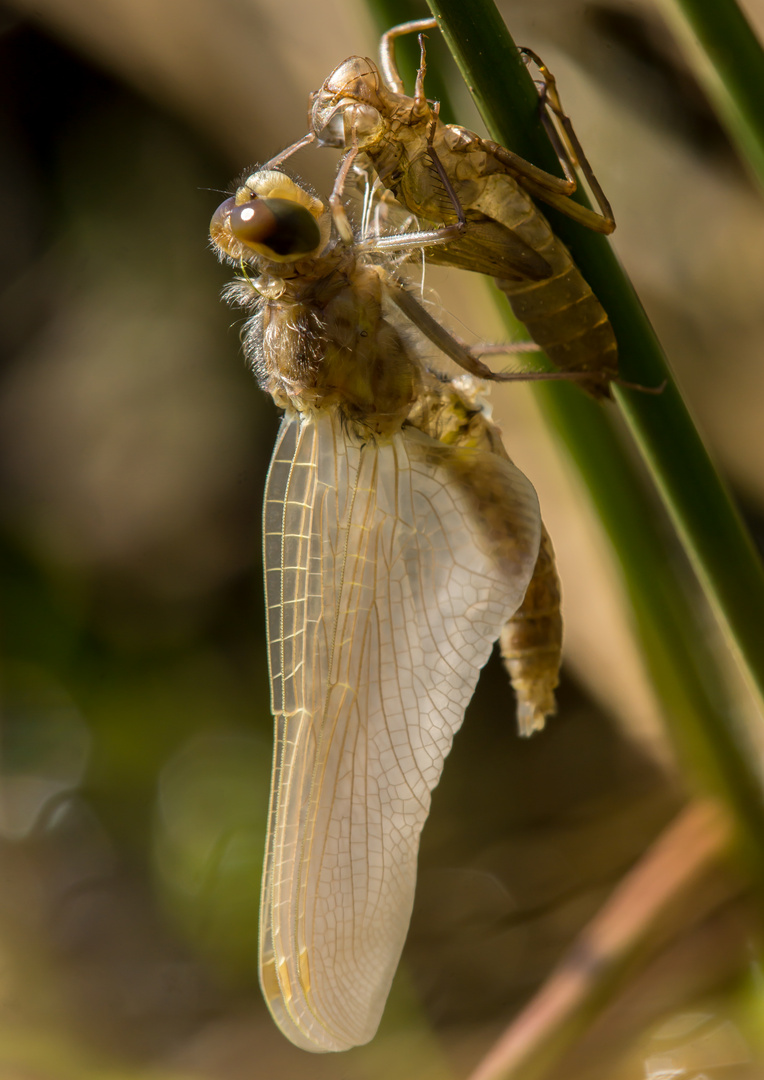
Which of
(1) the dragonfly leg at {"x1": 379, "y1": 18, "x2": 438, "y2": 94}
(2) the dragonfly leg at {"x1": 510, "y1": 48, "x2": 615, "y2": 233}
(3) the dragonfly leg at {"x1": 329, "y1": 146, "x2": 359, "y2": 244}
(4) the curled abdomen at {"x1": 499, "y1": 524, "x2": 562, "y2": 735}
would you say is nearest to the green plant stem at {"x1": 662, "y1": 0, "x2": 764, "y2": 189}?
(2) the dragonfly leg at {"x1": 510, "y1": 48, "x2": 615, "y2": 233}

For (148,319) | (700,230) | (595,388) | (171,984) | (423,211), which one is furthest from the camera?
(148,319)

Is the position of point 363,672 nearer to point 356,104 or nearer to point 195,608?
point 356,104

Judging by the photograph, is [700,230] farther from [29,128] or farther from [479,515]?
[29,128]

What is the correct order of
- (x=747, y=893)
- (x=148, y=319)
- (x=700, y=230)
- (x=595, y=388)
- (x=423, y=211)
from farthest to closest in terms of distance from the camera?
(x=148, y=319) → (x=700, y=230) → (x=747, y=893) → (x=423, y=211) → (x=595, y=388)

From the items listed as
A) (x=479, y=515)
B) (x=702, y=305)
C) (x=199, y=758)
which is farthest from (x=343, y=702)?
(x=702, y=305)

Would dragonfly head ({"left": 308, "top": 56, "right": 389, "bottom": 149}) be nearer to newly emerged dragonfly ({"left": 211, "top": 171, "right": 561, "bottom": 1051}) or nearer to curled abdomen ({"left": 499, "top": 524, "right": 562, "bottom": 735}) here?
newly emerged dragonfly ({"left": 211, "top": 171, "right": 561, "bottom": 1051})

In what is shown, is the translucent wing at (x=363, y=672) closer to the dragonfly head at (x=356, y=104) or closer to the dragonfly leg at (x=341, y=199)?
the dragonfly leg at (x=341, y=199)

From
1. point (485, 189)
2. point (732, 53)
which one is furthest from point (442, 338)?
point (732, 53)

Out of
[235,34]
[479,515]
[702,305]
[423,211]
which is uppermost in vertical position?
[235,34]
